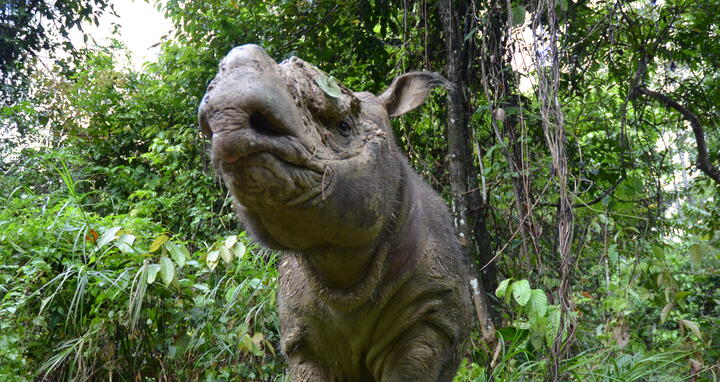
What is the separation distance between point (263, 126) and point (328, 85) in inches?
15.4

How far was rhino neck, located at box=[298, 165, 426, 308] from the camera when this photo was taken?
7.36 feet

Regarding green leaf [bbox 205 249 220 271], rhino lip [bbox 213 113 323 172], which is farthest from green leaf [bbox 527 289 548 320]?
rhino lip [bbox 213 113 323 172]

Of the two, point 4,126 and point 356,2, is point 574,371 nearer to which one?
point 356,2

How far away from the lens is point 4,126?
8023mm

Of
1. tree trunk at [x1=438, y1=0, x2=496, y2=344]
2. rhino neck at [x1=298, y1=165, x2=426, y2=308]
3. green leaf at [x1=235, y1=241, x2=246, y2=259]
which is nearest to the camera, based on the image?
rhino neck at [x1=298, y1=165, x2=426, y2=308]

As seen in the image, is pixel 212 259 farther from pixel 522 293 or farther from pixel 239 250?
pixel 522 293

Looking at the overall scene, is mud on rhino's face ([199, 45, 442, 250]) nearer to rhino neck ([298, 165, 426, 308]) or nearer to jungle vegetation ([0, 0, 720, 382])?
rhino neck ([298, 165, 426, 308])

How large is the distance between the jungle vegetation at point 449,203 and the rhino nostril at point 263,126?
1.95m

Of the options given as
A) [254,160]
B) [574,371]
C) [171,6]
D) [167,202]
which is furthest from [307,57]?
[254,160]

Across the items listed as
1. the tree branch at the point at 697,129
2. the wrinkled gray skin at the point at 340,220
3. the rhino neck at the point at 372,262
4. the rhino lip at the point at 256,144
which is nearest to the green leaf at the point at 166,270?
Answer: the wrinkled gray skin at the point at 340,220

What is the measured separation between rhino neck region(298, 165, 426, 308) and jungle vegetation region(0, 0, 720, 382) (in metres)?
1.22

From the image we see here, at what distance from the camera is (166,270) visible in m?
3.49

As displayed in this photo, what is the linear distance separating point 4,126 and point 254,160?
7.49 meters

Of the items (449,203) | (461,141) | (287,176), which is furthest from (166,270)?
(449,203)
